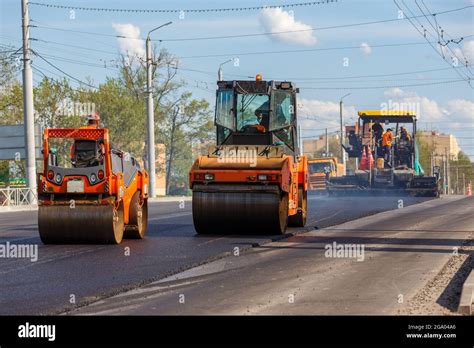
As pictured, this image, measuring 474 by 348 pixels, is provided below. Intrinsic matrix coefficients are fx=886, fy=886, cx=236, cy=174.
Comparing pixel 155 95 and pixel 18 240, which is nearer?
pixel 18 240

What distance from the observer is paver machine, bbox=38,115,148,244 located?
643 inches

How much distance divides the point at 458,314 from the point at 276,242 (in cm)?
828

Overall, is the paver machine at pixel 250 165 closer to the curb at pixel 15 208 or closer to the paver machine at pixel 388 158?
the curb at pixel 15 208

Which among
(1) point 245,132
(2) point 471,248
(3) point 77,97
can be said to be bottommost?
(2) point 471,248

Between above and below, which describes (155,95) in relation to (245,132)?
above

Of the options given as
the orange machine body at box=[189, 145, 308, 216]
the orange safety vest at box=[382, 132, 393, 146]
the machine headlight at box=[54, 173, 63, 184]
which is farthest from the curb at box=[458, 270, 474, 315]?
the orange safety vest at box=[382, 132, 393, 146]

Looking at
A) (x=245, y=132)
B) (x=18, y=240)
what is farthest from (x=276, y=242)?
(x=18, y=240)

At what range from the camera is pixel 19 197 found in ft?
132

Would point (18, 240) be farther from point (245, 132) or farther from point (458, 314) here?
point (458, 314)

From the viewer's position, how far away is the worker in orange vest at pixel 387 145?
4294 cm

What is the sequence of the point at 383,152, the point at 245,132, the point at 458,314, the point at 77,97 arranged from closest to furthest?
the point at 458,314 → the point at 245,132 → the point at 383,152 → the point at 77,97

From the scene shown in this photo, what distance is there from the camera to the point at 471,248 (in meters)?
16.5

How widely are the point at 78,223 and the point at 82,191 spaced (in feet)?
1.98

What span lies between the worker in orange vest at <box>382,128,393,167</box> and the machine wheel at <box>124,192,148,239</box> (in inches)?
1022
